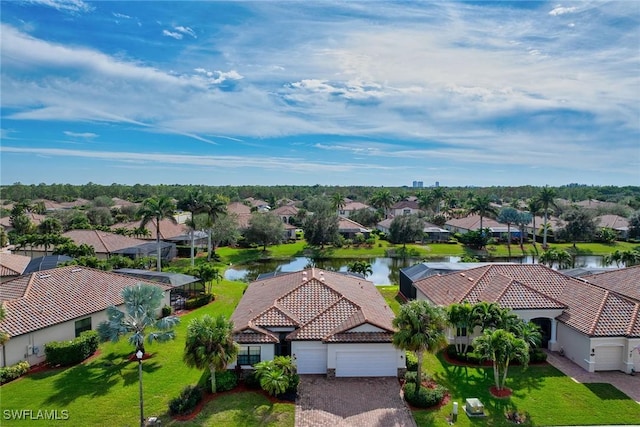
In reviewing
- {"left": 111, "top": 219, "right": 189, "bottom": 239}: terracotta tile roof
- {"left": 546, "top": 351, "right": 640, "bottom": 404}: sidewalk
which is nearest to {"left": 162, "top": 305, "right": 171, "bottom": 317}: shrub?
{"left": 546, "top": 351, "right": 640, "bottom": 404}: sidewalk

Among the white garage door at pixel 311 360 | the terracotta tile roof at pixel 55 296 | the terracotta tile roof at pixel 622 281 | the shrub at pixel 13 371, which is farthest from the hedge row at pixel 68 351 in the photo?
the terracotta tile roof at pixel 622 281

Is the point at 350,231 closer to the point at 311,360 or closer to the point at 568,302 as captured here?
the point at 568,302

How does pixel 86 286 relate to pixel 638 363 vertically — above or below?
above

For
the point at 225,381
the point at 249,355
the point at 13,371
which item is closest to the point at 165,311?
the point at 13,371

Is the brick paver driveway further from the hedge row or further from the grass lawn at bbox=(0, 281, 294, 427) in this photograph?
the hedge row

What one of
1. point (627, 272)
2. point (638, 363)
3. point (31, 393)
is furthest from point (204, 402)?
point (627, 272)

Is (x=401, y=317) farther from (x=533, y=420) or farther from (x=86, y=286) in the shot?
(x=86, y=286)
